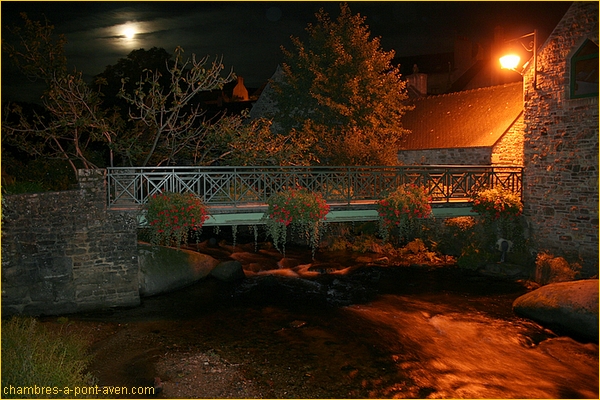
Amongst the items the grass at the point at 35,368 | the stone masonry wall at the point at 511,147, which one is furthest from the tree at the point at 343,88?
the grass at the point at 35,368

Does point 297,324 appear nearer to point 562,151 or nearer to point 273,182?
point 273,182

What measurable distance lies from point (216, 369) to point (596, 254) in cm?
1020

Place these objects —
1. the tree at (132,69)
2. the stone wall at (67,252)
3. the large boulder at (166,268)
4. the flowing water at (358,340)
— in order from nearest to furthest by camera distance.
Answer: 1. the flowing water at (358,340)
2. the stone wall at (67,252)
3. the large boulder at (166,268)
4. the tree at (132,69)

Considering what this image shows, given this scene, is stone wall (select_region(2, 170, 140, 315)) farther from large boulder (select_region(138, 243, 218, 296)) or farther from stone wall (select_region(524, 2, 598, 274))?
stone wall (select_region(524, 2, 598, 274))

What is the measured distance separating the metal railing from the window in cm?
288

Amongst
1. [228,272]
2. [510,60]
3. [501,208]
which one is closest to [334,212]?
[228,272]

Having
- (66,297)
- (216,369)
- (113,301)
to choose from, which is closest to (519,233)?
(216,369)

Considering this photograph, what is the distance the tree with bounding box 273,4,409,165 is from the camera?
61.7 ft

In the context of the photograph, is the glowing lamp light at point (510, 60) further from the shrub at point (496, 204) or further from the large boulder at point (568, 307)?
the large boulder at point (568, 307)

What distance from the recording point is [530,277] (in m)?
13.7

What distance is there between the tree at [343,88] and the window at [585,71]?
684 cm

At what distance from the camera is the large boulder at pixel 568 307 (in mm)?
9758

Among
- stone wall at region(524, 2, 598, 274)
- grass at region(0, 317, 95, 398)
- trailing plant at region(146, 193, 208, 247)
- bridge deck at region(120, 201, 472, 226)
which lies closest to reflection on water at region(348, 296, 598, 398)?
bridge deck at region(120, 201, 472, 226)

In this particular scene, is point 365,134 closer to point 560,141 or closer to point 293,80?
point 293,80
